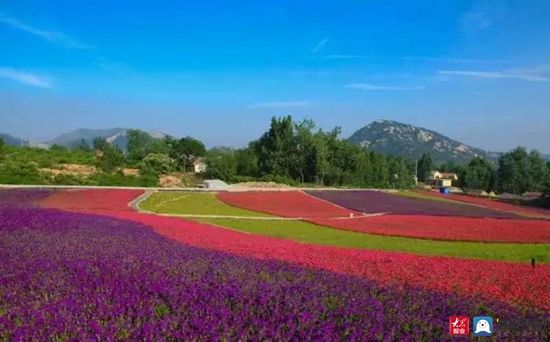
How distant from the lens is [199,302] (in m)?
6.12

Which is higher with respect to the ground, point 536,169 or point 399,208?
point 536,169

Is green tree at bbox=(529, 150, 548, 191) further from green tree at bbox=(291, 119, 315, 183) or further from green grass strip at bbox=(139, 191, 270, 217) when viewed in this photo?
green grass strip at bbox=(139, 191, 270, 217)

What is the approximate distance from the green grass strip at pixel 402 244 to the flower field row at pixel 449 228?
89 centimetres

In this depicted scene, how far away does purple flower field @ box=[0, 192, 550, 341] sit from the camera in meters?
4.96

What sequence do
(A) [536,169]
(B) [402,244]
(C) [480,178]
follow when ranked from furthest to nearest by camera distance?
(C) [480,178] < (A) [536,169] < (B) [402,244]

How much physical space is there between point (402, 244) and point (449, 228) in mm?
7535

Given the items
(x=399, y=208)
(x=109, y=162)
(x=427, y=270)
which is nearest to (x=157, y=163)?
(x=109, y=162)

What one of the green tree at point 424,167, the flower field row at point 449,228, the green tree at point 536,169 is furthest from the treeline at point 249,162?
the green tree at point 424,167

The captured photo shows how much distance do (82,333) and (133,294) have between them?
5.12 ft

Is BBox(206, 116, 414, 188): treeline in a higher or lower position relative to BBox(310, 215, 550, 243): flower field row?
higher

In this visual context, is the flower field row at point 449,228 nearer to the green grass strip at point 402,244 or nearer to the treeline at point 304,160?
the green grass strip at point 402,244

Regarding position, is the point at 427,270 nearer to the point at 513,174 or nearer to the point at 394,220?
the point at 394,220

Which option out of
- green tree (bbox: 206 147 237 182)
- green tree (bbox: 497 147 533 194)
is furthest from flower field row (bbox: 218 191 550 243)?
green tree (bbox: 497 147 533 194)

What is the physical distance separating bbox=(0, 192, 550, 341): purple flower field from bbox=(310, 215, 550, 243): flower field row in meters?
16.5
